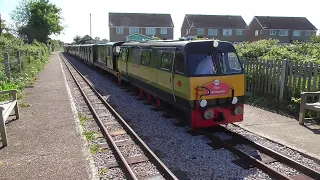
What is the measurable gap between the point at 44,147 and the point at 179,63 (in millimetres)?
3814

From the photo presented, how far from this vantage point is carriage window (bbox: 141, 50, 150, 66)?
9.73m

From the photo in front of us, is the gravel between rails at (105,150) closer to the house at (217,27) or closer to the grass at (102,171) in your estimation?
the grass at (102,171)

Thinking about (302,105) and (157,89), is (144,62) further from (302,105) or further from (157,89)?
(302,105)

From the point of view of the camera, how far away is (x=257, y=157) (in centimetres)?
556

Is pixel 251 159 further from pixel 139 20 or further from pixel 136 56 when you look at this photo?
pixel 139 20

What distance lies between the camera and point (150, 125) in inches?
307

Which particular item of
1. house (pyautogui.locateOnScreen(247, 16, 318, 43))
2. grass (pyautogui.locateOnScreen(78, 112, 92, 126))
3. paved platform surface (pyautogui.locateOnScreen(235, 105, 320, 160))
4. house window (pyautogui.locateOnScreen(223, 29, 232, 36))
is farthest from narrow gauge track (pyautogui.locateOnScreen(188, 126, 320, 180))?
house (pyautogui.locateOnScreen(247, 16, 318, 43))

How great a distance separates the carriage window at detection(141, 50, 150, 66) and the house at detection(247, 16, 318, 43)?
51.7 meters

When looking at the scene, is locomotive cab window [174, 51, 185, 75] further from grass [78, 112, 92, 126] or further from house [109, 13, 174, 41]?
house [109, 13, 174, 41]

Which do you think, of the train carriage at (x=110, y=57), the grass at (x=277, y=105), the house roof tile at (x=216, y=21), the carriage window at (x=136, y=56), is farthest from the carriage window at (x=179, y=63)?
the house roof tile at (x=216, y=21)

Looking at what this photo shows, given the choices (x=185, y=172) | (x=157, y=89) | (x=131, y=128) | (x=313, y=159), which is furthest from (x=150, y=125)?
(x=313, y=159)

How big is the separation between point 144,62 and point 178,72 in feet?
10.5

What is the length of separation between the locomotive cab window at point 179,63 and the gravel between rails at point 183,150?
1.59 meters

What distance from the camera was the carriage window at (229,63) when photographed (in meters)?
6.84
